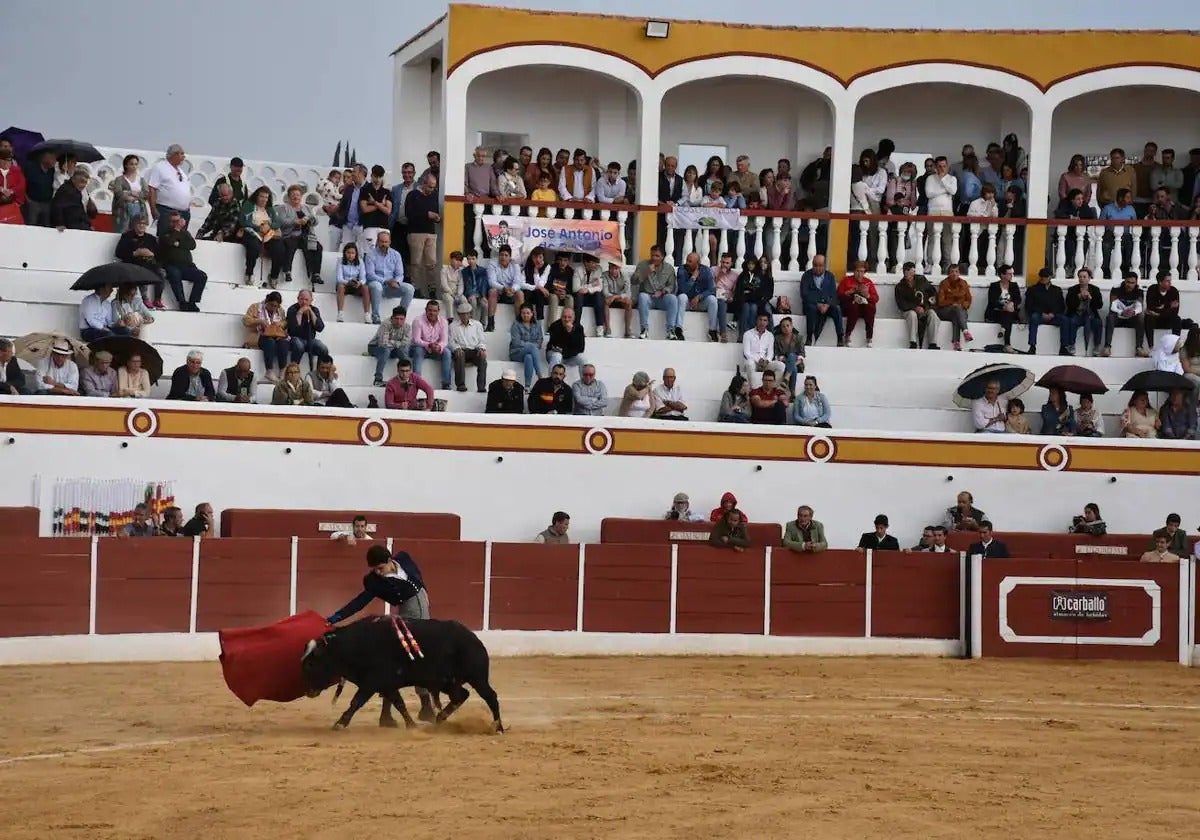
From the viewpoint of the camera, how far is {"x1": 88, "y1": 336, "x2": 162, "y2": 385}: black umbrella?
743 inches

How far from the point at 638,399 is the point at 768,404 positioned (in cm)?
142

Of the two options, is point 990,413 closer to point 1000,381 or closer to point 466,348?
point 1000,381

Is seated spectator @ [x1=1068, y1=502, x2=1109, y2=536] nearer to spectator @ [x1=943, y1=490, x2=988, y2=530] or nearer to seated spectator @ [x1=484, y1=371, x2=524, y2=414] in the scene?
A: spectator @ [x1=943, y1=490, x2=988, y2=530]

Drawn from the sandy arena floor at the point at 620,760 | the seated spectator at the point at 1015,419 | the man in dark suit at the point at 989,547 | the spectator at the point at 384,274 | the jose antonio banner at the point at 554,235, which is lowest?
the sandy arena floor at the point at 620,760

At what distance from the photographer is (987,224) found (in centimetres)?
2398

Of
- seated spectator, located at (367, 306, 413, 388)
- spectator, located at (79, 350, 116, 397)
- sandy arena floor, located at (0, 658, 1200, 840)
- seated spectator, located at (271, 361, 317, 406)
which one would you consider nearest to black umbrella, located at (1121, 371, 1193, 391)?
sandy arena floor, located at (0, 658, 1200, 840)

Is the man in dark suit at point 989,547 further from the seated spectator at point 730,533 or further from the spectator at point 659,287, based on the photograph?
the spectator at point 659,287

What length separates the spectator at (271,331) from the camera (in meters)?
19.9

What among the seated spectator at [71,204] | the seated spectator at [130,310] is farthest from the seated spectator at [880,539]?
the seated spectator at [71,204]

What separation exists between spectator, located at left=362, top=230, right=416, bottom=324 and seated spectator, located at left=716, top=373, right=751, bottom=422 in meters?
3.74

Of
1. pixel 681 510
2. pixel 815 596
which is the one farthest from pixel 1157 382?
pixel 681 510

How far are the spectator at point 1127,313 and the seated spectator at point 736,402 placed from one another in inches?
191

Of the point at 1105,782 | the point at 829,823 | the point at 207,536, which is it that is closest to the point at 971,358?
the point at 207,536

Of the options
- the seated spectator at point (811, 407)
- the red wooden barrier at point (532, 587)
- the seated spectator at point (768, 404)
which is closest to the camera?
the red wooden barrier at point (532, 587)
